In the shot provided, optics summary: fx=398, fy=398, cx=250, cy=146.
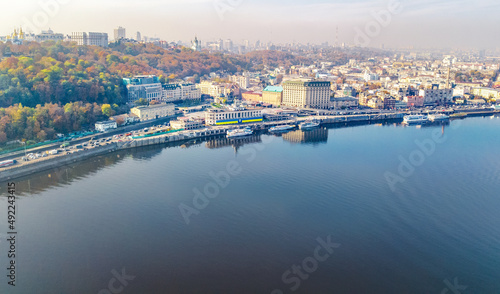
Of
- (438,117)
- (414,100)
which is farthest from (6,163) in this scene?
(414,100)

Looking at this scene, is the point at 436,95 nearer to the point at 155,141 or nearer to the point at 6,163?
the point at 155,141

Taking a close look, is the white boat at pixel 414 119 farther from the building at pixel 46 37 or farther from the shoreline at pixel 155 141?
the building at pixel 46 37

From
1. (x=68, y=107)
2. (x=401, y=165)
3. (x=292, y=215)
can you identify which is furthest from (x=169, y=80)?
(x=292, y=215)

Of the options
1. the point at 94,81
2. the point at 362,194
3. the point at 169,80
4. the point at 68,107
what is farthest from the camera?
the point at 169,80

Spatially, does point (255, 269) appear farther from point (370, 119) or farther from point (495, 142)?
point (370, 119)

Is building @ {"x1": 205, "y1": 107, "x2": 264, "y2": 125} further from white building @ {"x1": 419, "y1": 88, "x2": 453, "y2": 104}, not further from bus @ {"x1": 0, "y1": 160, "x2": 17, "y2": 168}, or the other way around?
white building @ {"x1": 419, "y1": 88, "x2": 453, "y2": 104}

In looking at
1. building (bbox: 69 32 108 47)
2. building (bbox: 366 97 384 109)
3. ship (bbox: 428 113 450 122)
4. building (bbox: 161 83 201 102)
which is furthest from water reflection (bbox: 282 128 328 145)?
building (bbox: 69 32 108 47)
